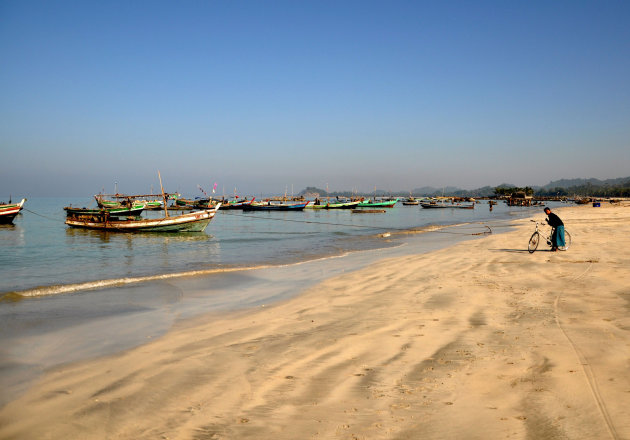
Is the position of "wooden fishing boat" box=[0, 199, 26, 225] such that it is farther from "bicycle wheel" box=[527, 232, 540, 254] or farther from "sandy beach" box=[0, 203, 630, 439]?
"bicycle wheel" box=[527, 232, 540, 254]

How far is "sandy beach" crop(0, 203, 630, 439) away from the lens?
11.7ft

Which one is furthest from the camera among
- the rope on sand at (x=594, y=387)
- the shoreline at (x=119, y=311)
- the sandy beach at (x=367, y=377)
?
the shoreline at (x=119, y=311)

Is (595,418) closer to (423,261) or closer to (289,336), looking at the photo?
(289,336)

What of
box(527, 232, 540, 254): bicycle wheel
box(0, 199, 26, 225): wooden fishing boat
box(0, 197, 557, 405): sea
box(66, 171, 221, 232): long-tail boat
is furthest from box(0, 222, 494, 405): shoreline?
box(0, 199, 26, 225): wooden fishing boat

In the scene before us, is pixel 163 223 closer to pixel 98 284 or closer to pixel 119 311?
pixel 98 284

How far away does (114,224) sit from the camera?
3491cm

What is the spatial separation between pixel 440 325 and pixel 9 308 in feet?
32.7

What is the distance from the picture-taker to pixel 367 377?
14.9 feet

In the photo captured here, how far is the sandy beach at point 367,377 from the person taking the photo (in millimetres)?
3562

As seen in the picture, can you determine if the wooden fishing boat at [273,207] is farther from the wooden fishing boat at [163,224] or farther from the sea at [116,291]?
the sea at [116,291]

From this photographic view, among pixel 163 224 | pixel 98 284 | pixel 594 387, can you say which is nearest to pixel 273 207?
pixel 163 224

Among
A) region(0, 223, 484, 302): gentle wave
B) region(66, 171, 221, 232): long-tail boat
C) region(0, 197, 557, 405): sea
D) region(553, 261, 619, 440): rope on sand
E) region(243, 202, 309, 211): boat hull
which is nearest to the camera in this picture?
region(553, 261, 619, 440): rope on sand

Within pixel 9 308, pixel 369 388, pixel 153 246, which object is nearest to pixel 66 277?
pixel 9 308

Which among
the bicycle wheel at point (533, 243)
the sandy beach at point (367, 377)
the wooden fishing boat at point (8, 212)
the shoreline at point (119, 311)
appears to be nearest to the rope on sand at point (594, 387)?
the sandy beach at point (367, 377)
